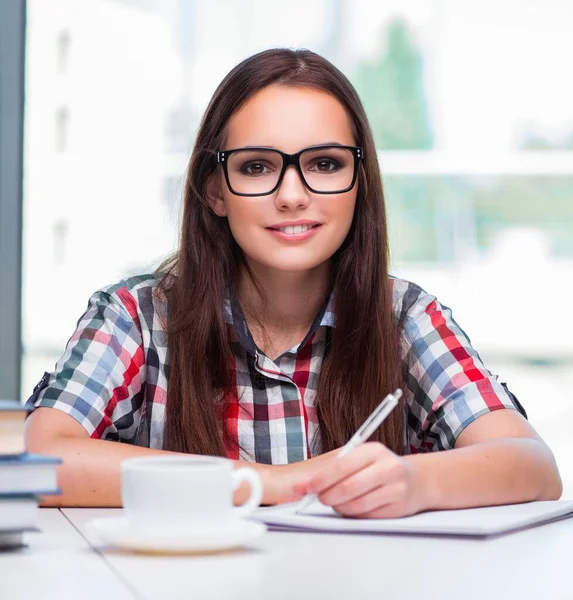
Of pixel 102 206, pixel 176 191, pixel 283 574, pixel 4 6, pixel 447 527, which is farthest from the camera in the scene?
pixel 102 206

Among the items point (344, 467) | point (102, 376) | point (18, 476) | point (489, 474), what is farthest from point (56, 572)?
point (102, 376)

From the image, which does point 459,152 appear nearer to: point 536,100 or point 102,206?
point 536,100

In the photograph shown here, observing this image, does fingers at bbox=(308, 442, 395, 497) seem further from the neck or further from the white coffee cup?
the neck

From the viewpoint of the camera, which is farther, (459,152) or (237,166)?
(459,152)

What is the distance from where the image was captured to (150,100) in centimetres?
398

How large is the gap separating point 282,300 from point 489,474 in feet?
2.13

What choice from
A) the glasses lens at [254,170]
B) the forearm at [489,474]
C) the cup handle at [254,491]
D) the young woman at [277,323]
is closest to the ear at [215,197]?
the young woman at [277,323]

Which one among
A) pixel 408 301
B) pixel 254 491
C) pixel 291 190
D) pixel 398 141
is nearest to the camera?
pixel 254 491

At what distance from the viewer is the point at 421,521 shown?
1.02 metres

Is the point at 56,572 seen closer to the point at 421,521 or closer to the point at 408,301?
the point at 421,521

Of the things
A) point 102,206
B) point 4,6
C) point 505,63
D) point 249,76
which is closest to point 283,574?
point 249,76

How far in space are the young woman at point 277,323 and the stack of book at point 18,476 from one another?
61cm

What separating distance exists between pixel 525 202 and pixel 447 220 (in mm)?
379

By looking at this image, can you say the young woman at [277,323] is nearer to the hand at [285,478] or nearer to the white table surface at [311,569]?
the hand at [285,478]
